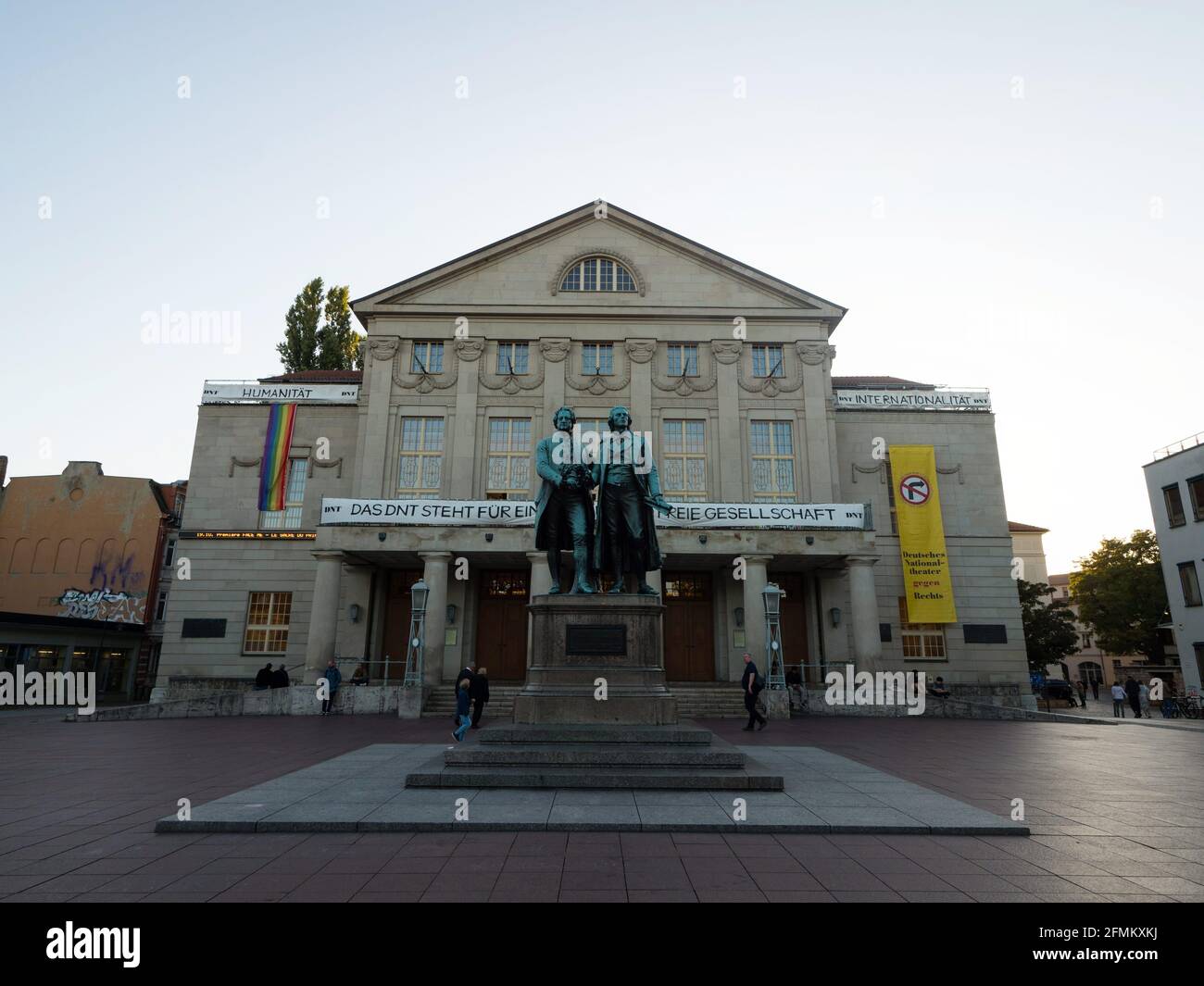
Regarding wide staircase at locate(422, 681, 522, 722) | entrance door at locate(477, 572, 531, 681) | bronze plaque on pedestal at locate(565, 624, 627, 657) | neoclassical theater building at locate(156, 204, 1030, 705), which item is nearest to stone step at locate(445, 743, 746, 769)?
bronze plaque on pedestal at locate(565, 624, 627, 657)

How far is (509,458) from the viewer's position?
2994 centimetres

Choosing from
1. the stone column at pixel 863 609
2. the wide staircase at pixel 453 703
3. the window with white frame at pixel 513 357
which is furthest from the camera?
the window with white frame at pixel 513 357

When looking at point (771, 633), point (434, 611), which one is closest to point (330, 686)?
point (434, 611)

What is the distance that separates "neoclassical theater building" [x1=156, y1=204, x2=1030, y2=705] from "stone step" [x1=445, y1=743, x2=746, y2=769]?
16991mm

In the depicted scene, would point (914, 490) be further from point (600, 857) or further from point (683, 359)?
point (600, 857)

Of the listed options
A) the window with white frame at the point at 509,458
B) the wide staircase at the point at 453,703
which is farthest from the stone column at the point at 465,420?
the wide staircase at the point at 453,703

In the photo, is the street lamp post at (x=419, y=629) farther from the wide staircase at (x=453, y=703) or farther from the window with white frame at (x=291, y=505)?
the window with white frame at (x=291, y=505)

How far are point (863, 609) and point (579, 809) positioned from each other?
20.5 metres

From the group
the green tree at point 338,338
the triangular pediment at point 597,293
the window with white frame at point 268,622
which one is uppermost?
the green tree at point 338,338

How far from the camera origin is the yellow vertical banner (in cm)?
2861

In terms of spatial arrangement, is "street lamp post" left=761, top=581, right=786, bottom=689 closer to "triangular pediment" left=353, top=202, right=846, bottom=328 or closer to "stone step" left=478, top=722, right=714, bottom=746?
"stone step" left=478, top=722, right=714, bottom=746

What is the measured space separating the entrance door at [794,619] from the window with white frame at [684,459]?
5145 millimetres

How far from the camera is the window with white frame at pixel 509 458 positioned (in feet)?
96.3
